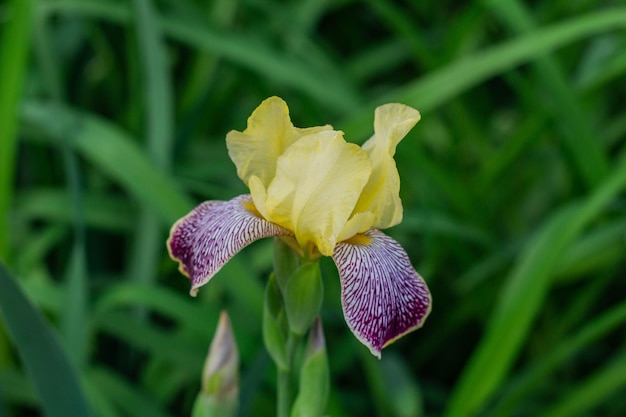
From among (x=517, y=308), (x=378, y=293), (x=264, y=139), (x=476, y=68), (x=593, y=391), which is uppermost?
(x=476, y=68)

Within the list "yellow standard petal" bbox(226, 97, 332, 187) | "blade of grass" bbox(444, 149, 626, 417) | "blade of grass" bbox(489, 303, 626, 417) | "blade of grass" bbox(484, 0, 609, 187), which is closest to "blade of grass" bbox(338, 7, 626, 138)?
"blade of grass" bbox(484, 0, 609, 187)

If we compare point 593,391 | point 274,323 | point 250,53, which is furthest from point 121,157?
point 593,391

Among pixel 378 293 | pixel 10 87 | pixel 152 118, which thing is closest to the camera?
pixel 378 293

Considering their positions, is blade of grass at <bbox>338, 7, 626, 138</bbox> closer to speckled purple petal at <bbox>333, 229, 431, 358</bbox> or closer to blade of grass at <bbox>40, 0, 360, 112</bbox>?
blade of grass at <bbox>40, 0, 360, 112</bbox>

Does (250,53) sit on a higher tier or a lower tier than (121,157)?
higher

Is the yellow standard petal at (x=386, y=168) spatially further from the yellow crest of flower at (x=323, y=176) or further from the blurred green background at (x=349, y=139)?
the blurred green background at (x=349, y=139)

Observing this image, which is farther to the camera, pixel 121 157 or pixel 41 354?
pixel 121 157

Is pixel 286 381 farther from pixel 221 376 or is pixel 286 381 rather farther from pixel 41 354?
pixel 41 354

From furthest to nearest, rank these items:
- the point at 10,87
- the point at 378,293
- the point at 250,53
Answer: the point at 250,53 → the point at 10,87 → the point at 378,293
